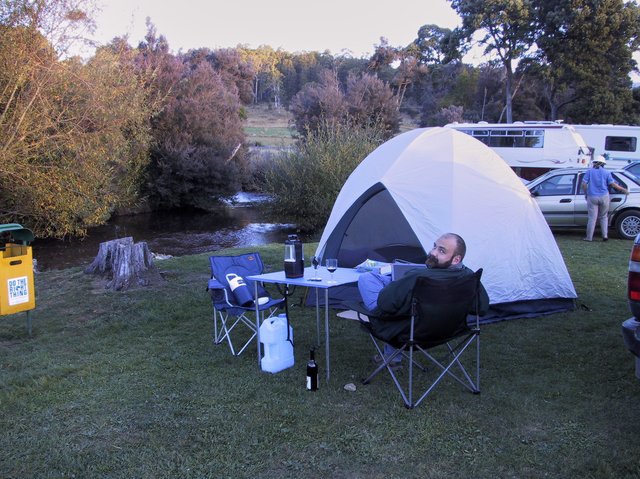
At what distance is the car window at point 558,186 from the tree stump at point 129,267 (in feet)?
26.7

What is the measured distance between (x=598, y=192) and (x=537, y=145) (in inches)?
354

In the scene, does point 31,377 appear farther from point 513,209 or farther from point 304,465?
point 513,209

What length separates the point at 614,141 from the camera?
19.4 meters

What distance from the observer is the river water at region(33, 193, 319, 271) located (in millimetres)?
15547

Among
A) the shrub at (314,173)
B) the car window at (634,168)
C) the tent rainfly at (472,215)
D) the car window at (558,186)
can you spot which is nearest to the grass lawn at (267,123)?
the shrub at (314,173)

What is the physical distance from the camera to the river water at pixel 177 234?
15.5 metres

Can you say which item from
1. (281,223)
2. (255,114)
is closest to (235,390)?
(281,223)

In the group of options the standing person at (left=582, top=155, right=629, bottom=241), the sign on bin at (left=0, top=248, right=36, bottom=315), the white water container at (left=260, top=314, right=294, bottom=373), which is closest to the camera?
the white water container at (left=260, top=314, right=294, bottom=373)

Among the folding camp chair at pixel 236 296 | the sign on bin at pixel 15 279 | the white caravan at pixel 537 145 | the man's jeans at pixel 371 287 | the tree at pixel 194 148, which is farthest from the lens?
Result: the tree at pixel 194 148

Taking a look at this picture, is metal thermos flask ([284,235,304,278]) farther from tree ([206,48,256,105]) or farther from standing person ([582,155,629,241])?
tree ([206,48,256,105])

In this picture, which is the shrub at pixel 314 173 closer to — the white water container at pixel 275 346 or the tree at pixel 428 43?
the white water container at pixel 275 346

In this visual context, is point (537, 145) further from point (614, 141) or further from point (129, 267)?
point (129, 267)

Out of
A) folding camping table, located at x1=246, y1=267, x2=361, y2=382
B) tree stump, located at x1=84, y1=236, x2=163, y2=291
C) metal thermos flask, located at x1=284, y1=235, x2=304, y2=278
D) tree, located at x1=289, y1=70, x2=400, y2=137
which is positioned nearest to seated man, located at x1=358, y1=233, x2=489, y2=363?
folding camping table, located at x1=246, y1=267, x2=361, y2=382

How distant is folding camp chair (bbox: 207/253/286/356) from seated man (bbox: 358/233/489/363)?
1223 millimetres
